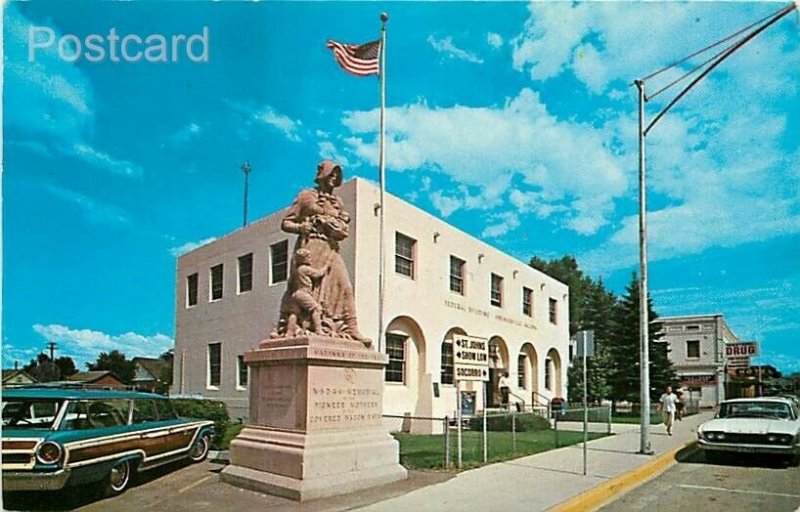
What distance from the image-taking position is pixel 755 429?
12742mm

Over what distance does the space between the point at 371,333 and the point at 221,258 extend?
7.09 m

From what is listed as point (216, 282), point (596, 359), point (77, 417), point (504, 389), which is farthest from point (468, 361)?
point (596, 359)

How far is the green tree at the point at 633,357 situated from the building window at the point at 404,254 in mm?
17939

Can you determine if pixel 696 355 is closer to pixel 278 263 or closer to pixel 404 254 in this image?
pixel 404 254

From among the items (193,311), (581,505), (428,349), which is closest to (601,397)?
(428,349)

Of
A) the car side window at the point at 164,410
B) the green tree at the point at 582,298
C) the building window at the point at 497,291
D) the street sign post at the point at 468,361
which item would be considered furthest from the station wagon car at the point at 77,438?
the green tree at the point at 582,298

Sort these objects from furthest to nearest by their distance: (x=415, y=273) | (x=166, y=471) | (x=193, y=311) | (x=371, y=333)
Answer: (x=193, y=311)
(x=415, y=273)
(x=371, y=333)
(x=166, y=471)

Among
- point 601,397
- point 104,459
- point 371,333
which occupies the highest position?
point 371,333

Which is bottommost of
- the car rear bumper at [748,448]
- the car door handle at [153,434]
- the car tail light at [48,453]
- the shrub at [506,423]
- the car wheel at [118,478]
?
the shrub at [506,423]

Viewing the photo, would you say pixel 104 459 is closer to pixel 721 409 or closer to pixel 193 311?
pixel 721 409

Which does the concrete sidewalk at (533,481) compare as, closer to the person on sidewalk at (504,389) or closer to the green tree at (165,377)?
the person on sidewalk at (504,389)

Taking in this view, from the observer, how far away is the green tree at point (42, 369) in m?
8.57

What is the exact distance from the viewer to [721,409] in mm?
14586

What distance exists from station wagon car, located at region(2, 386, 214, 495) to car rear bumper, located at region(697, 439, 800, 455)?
9379mm
